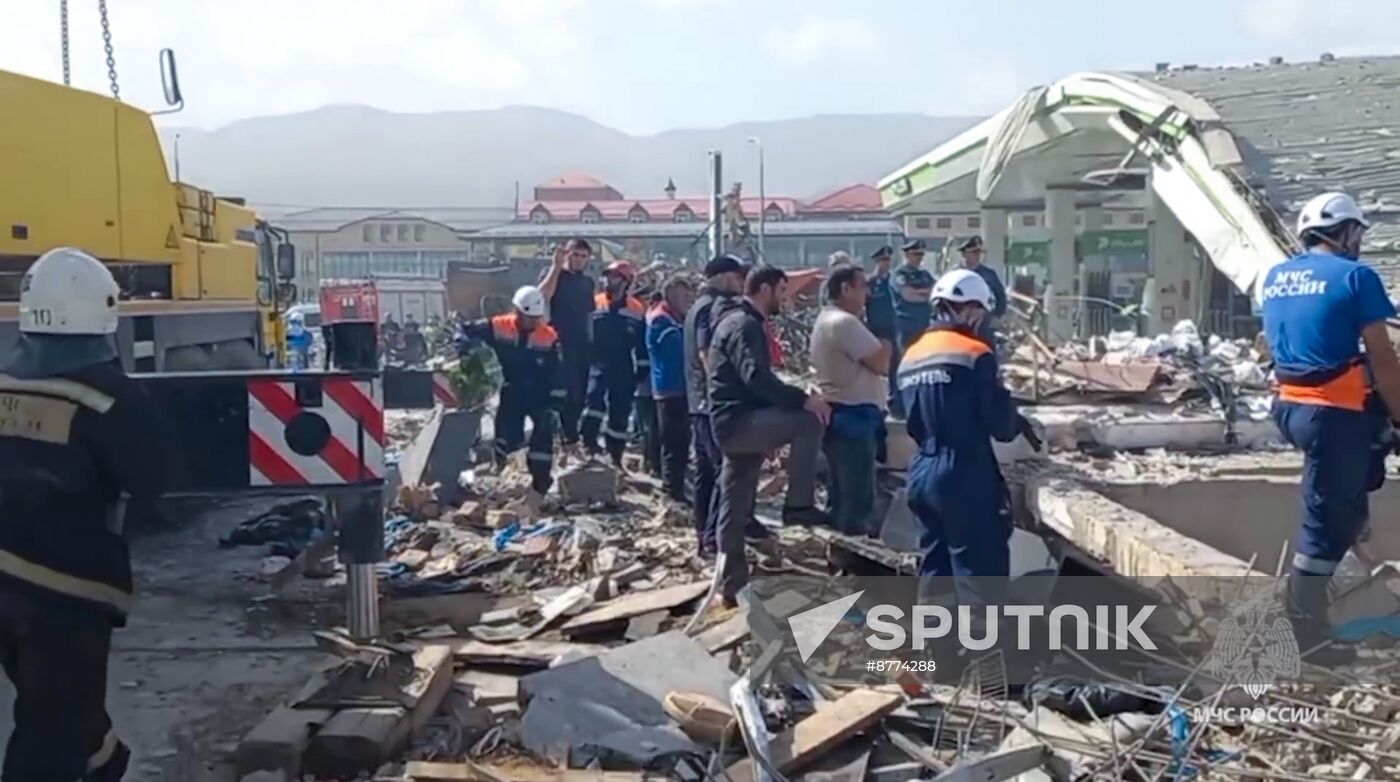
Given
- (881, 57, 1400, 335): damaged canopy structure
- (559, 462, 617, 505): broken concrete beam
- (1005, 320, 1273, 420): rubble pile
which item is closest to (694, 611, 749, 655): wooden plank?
(559, 462, 617, 505): broken concrete beam

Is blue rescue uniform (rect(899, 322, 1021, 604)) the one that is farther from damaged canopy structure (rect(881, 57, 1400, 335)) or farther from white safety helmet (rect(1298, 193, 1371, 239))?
damaged canopy structure (rect(881, 57, 1400, 335))

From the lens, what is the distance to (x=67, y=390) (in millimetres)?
3834

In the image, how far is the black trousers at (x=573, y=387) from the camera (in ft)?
34.5

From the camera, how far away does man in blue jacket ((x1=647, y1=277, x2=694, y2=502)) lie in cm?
903

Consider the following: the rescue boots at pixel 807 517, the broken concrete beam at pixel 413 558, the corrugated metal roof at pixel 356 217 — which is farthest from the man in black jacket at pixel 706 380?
the corrugated metal roof at pixel 356 217

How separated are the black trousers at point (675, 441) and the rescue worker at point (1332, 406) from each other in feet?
14.9

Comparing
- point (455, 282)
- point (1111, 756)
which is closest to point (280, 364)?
point (1111, 756)

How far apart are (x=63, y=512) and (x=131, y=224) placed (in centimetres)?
504

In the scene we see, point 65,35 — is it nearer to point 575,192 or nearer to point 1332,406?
point 1332,406

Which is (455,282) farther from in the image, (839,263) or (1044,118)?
(839,263)

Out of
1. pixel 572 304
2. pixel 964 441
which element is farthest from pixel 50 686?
pixel 572 304

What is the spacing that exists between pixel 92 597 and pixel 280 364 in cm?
838

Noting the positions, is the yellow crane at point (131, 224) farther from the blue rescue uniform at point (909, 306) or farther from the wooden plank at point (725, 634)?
the blue rescue uniform at point (909, 306)

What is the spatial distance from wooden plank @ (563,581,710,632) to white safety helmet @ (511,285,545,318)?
353 centimetres
